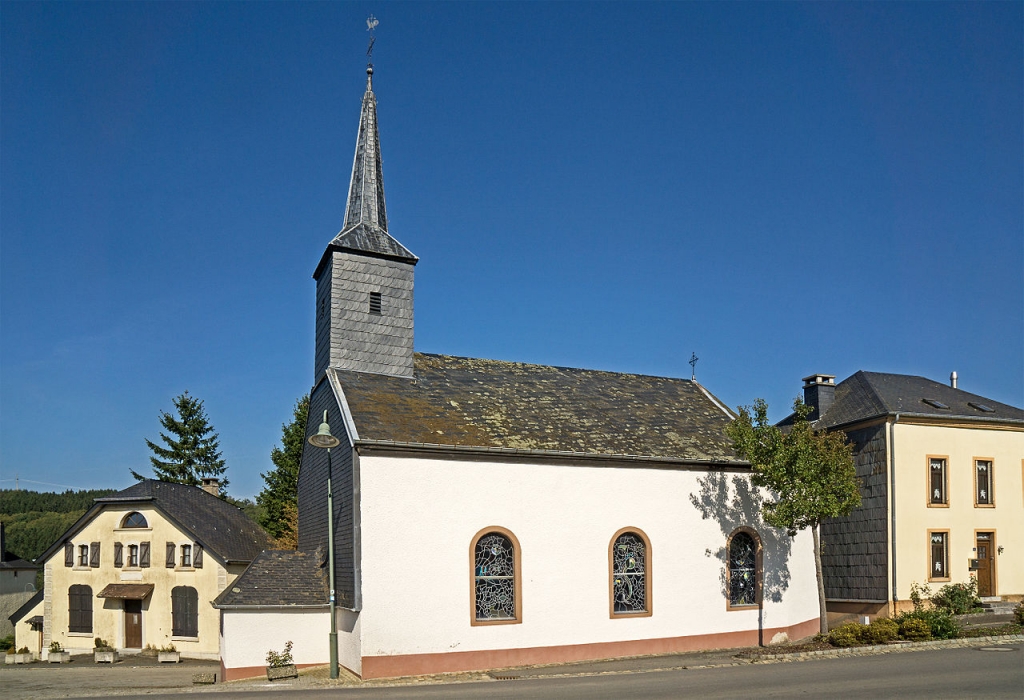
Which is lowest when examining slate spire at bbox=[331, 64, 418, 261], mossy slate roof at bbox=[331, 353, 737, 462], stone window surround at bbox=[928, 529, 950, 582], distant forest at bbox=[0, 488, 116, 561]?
distant forest at bbox=[0, 488, 116, 561]

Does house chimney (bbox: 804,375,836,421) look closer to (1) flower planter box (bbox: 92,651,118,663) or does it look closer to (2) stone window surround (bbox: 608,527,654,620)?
(2) stone window surround (bbox: 608,527,654,620)

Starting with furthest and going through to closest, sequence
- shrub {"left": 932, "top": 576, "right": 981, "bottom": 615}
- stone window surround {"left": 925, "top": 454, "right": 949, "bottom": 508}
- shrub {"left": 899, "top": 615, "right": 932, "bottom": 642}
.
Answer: stone window surround {"left": 925, "top": 454, "right": 949, "bottom": 508} → shrub {"left": 932, "top": 576, "right": 981, "bottom": 615} → shrub {"left": 899, "top": 615, "right": 932, "bottom": 642}

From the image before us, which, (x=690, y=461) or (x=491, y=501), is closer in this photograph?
(x=491, y=501)

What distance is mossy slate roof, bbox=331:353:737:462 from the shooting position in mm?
21156

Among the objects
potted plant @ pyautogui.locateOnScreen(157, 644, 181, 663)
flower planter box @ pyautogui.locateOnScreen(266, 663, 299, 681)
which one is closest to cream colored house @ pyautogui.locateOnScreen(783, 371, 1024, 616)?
flower planter box @ pyautogui.locateOnScreen(266, 663, 299, 681)

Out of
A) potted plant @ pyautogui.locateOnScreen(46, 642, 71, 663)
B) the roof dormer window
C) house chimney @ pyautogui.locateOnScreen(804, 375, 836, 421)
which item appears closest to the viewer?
house chimney @ pyautogui.locateOnScreen(804, 375, 836, 421)

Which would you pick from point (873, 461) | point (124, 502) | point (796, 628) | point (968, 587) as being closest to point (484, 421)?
point (796, 628)

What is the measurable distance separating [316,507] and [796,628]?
14.2m

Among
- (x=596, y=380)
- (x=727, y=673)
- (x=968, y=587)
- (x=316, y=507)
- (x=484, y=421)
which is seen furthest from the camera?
(x=596, y=380)

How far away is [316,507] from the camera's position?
23.7 metres

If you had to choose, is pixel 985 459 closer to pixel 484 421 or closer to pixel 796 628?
pixel 796 628

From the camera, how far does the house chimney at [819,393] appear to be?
28.8 m

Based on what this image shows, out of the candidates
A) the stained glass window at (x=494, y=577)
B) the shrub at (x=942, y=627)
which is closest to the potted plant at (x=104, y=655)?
the stained glass window at (x=494, y=577)

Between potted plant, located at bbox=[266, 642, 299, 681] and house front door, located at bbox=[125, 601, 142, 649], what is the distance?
15407mm
